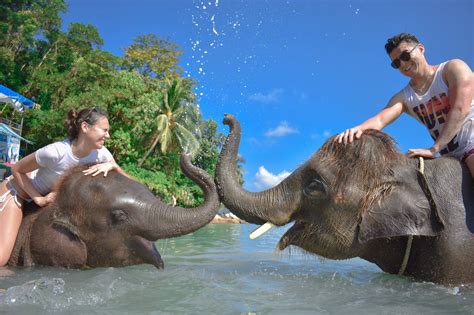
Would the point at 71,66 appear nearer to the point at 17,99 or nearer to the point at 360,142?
the point at 17,99

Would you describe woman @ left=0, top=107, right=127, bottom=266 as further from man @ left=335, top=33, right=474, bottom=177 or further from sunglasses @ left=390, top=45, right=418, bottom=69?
sunglasses @ left=390, top=45, right=418, bottom=69

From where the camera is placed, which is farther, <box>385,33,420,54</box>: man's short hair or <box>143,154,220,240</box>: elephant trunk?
<box>385,33,420,54</box>: man's short hair

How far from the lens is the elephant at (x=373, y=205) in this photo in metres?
3.18

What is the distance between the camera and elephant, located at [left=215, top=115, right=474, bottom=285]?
10.4 feet

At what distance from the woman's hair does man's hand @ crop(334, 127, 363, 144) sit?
7.42 feet

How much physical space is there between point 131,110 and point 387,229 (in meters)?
21.7

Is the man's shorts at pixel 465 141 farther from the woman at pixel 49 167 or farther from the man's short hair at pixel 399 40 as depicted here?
the woman at pixel 49 167

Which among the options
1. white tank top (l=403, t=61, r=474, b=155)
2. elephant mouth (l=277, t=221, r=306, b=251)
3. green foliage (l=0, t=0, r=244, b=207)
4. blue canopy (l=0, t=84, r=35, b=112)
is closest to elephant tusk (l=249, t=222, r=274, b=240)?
elephant mouth (l=277, t=221, r=306, b=251)

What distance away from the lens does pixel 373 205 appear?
3213mm

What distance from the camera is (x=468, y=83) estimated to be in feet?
11.4

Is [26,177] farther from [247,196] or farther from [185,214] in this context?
[247,196]

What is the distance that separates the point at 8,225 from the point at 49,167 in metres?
0.64

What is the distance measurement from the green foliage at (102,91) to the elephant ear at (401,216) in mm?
→ 18719

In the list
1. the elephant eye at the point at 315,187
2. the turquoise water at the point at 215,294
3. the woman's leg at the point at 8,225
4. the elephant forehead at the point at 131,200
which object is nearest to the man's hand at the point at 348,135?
the elephant eye at the point at 315,187
